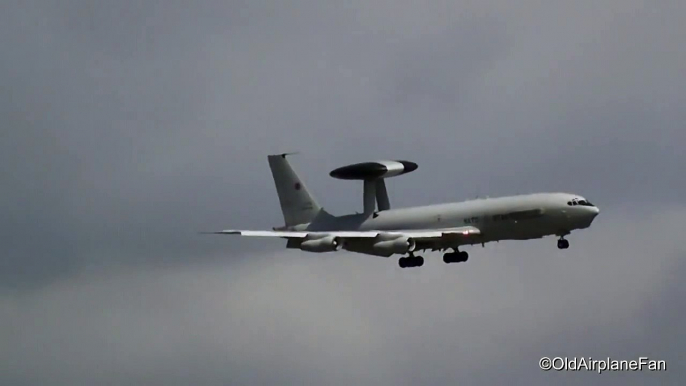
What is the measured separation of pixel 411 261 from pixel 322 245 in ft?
27.8

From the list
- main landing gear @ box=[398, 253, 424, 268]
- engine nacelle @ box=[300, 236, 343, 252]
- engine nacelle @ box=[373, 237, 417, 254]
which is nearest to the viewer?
engine nacelle @ box=[373, 237, 417, 254]

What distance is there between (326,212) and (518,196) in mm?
Result: 20858

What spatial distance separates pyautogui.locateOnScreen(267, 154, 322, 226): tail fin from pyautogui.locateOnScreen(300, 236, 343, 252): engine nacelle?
12432 millimetres

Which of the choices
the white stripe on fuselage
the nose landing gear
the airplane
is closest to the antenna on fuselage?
the airplane

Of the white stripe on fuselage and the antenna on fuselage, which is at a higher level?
the antenna on fuselage

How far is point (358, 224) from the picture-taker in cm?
16200

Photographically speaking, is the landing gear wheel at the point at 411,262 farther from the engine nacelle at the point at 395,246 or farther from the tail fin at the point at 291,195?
the tail fin at the point at 291,195

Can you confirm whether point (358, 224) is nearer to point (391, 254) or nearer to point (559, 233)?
point (391, 254)

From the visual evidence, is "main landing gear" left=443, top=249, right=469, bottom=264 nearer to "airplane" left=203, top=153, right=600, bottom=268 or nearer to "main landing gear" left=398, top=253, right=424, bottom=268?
"airplane" left=203, top=153, right=600, bottom=268

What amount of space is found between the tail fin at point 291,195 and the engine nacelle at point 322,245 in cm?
1243

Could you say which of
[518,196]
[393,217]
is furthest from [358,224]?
[518,196]

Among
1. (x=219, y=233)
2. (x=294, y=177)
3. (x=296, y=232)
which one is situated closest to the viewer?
(x=219, y=233)

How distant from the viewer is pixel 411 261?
15838 centimetres

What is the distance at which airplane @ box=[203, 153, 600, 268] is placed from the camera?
5960 inches
